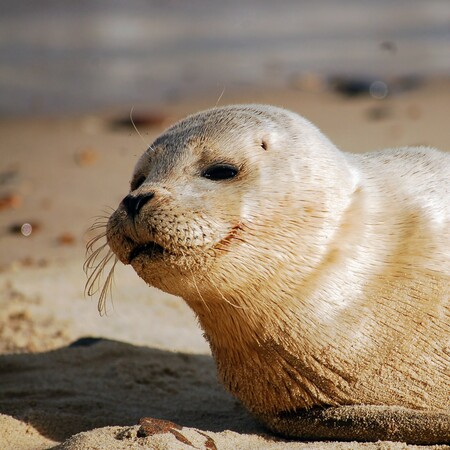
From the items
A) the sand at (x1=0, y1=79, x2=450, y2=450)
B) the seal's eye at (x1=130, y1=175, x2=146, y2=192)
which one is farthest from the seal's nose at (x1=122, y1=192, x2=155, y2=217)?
the sand at (x1=0, y1=79, x2=450, y2=450)

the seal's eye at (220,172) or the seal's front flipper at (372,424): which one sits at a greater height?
the seal's eye at (220,172)

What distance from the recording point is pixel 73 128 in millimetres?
11586

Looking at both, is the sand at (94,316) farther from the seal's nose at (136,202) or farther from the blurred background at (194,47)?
the blurred background at (194,47)

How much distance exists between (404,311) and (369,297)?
14cm

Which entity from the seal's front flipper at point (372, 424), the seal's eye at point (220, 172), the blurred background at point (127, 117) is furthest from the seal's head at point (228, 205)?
the blurred background at point (127, 117)

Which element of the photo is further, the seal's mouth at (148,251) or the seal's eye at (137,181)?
the seal's eye at (137,181)

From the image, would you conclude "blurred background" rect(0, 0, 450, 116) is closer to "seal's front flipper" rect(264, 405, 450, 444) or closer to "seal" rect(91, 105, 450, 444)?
"seal" rect(91, 105, 450, 444)

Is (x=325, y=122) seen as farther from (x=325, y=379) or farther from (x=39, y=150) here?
(x=325, y=379)

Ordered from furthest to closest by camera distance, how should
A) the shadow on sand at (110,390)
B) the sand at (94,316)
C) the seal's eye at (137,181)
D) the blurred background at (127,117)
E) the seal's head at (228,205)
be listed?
the blurred background at (127,117)
the shadow on sand at (110,390)
the sand at (94,316)
the seal's eye at (137,181)
the seal's head at (228,205)

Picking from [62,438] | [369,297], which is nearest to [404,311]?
[369,297]

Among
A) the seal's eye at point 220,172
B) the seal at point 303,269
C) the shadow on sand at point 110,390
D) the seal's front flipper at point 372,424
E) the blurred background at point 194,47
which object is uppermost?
the blurred background at point 194,47

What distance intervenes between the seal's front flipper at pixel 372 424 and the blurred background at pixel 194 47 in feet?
29.0

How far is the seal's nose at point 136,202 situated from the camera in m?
3.74

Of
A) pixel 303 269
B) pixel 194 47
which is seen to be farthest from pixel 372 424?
pixel 194 47
